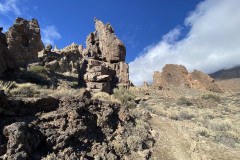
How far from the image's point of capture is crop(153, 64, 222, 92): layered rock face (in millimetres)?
30562

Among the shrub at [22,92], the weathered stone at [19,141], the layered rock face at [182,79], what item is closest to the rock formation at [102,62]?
the shrub at [22,92]

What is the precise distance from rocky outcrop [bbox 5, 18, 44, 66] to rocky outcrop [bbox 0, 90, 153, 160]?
839 inches

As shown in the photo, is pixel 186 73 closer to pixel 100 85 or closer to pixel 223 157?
pixel 100 85

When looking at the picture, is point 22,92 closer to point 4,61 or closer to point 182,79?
point 4,61

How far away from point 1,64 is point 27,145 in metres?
7.83

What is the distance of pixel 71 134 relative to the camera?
2805 mm

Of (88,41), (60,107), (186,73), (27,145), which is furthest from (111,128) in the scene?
(186,73)

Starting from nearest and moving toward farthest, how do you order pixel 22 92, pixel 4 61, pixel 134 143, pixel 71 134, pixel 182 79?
pixel 71 134, pixel 134 143, pixel 22 92, pixel 4 61, pixel 182 79

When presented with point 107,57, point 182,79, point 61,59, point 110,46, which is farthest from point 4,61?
point 182,79

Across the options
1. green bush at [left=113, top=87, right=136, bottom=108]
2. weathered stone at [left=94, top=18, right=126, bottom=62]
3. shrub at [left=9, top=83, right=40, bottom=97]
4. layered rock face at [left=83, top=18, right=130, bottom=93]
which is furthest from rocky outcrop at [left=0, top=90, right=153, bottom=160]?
weathered stone at [left=94, top=18, right=126, bottom=62]

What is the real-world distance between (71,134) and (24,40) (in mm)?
26756

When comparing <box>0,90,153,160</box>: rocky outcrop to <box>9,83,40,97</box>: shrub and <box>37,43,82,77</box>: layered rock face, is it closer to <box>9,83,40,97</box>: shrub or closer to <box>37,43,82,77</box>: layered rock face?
<box>9,83,40,97</box>: shrub

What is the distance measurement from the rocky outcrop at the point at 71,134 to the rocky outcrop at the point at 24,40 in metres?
21.3

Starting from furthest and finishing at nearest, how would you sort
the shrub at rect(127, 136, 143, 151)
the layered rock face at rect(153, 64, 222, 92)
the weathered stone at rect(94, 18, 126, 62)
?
1. the layered rock face at rect(153, 64, 222, 92)
2. the weathered stone at rect(94, 18, 126, 62)
3. the shrub at rect(127, 136, 143, 151)
